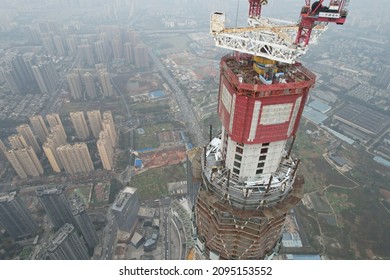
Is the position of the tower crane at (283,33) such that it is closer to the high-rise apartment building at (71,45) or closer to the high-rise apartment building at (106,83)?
the high-rise apartment building at (106,83)

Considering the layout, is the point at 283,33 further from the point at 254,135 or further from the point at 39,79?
the point at 39,79

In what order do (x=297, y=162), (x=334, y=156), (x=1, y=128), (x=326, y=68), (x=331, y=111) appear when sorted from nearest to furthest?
(x=297, y=162), (x=334, y=156), (x=1, y=128), (x=331, y=111), (x=326, y=68)

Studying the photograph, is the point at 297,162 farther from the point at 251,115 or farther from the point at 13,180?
the point at 13,180

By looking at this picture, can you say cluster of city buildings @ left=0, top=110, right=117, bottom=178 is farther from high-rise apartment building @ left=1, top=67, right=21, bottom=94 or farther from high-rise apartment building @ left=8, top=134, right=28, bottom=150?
high-rise apartment building @ left=1, top=67, right=21, bottom=94

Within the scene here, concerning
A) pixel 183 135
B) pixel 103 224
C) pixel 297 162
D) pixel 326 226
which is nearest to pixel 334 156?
pixel 326 226

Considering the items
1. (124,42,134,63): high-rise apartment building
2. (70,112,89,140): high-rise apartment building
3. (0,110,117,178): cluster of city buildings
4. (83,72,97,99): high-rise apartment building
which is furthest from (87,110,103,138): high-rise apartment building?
(124,42,134,63): high-rise apartment building

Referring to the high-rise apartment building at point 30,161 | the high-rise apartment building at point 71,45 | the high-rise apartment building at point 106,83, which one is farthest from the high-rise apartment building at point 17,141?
the high-rise apartment building at point 71,45
